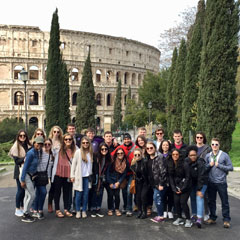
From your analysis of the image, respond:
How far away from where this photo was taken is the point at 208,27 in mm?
13773

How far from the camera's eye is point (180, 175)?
5.88 meters

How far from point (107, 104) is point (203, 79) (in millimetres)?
41885

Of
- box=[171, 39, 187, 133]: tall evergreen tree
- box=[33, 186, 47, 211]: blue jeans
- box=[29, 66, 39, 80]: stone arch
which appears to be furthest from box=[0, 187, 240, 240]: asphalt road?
box=[29, 66, 39, 80]: stone arch

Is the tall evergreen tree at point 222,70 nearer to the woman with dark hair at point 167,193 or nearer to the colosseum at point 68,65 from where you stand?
the woman with dark hair at point 167,193

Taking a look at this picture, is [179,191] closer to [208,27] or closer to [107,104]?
[208,27]

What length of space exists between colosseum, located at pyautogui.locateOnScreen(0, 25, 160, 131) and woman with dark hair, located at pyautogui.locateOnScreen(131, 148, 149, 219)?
131 ft

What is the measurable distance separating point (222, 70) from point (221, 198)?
28.3 ft

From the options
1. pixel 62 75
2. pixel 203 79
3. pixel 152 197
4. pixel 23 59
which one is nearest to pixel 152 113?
pixel 62 75

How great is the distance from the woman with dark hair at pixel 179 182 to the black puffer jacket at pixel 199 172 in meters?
0.11

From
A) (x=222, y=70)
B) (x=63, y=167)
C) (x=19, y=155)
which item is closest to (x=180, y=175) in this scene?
(x=63, y=167)

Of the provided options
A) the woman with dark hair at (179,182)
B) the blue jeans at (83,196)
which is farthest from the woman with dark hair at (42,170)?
the woman with dark hair at (179,182)

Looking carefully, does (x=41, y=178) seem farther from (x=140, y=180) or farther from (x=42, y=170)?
(x=140, y=180)

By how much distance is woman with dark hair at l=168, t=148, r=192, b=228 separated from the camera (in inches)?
230

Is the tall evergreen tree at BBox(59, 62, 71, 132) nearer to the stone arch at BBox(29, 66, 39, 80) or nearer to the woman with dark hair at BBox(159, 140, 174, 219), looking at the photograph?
the woman with dark hair at BBox(159, 140, 174, 219)
